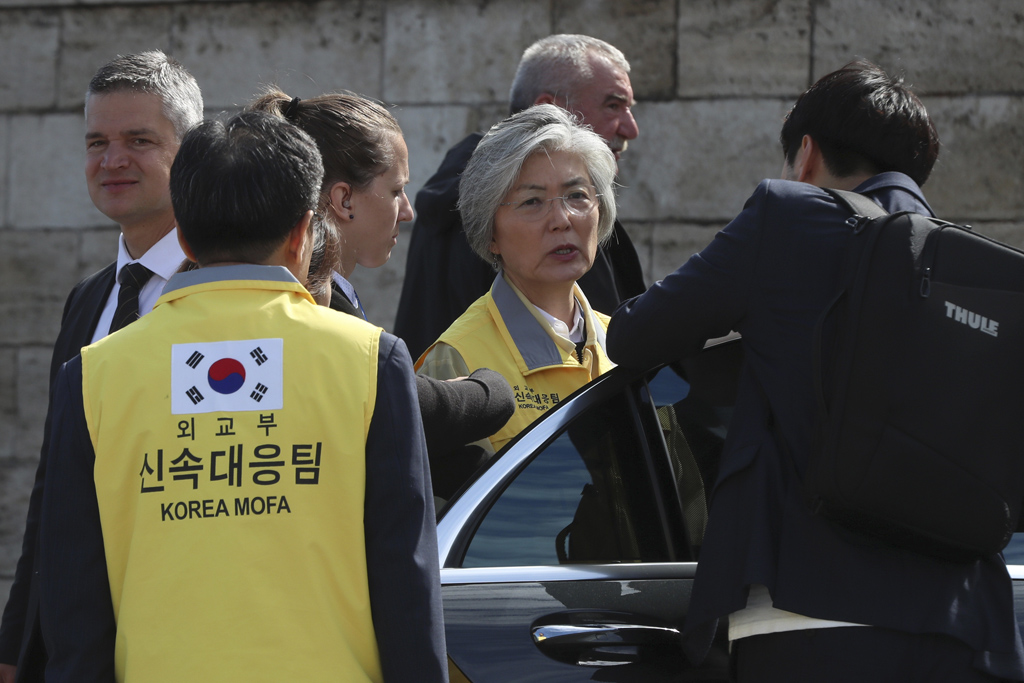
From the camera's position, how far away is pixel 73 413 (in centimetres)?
153

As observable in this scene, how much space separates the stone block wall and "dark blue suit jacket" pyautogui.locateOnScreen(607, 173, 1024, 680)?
11.4ft

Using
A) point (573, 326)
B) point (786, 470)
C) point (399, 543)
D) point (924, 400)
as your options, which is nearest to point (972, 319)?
point (924, 400)

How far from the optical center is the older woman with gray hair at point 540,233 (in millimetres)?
2697

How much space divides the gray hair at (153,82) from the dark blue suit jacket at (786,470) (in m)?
1.39

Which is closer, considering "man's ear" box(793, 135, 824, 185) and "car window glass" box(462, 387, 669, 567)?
"car window glass" box(462, 387, 669, 567)

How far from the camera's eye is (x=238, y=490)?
147cm

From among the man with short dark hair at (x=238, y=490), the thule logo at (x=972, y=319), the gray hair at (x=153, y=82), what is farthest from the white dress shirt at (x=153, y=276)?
the thule logo at (x=972, y=319)

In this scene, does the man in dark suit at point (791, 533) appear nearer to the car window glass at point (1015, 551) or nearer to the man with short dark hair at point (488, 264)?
the car window glass at point (1015, 551)

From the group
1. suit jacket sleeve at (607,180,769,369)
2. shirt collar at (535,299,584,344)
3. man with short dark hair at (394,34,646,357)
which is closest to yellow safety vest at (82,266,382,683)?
suit jacket sleeve at (607,180,769,369)

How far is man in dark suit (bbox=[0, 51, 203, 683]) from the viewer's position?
2422 mm

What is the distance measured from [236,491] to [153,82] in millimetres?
1564

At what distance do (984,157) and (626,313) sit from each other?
387 centimetres

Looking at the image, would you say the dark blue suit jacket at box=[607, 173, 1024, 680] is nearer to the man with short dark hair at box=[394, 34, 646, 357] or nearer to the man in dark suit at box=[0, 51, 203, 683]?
the man in dark suit at box=[0, 51, 203, 683]

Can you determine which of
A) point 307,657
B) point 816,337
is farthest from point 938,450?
point 307,657
